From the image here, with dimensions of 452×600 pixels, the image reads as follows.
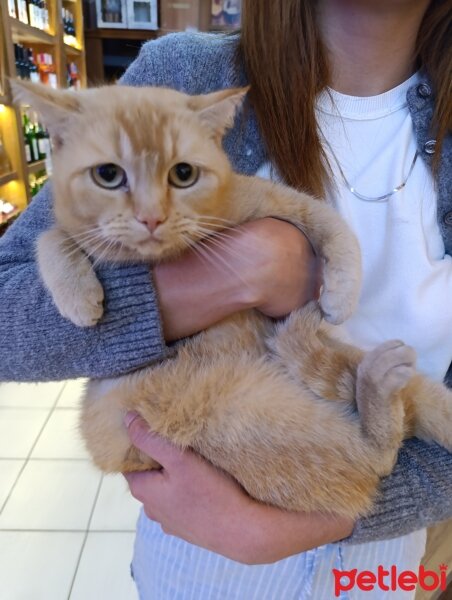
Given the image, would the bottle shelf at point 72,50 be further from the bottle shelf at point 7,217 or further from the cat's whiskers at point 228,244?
the cat's whiskers at point 228,244

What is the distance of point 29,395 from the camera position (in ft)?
7.93

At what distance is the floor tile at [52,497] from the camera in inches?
69.2

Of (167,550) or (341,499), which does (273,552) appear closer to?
(341,499)

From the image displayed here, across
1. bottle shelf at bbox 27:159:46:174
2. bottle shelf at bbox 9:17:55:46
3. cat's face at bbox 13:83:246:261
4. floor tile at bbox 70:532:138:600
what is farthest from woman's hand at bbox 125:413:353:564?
bottle shelf at bbox 9:17:55:46

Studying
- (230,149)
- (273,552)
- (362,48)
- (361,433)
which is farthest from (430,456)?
(362,48)

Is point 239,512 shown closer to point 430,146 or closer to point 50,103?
point 50,103

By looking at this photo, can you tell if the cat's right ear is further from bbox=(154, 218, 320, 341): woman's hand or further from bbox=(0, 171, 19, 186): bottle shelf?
bbox=(0, 171, 19, 186): bottle shelf

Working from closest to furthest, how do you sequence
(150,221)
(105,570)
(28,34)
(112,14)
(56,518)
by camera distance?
(150,221) → (105,570) → (56,518) → (28,34) → (112,14)

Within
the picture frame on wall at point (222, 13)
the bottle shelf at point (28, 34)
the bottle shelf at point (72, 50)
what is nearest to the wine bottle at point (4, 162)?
the bottle shelf at point (28, 34)

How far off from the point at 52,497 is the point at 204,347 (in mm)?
1470

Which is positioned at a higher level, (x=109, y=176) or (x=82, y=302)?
(x=109, y=176)

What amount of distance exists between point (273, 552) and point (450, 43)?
927 millimetres

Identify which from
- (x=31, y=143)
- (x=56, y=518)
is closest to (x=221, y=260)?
(x=56, y=518)

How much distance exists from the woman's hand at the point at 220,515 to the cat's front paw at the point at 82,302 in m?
0.15
